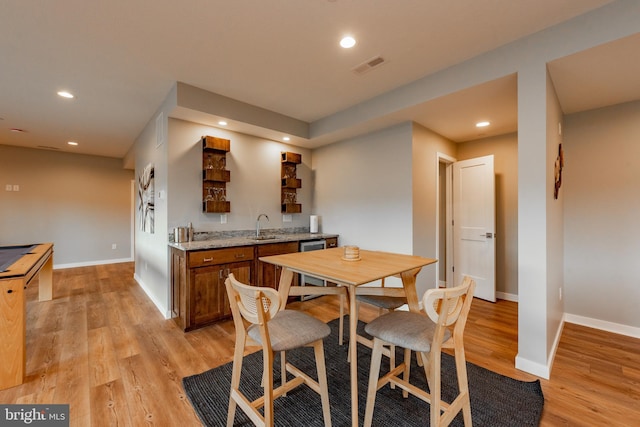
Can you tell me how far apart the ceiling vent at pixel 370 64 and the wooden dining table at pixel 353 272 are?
181 centimetres

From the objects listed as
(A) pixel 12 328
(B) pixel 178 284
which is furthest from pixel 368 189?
(A) pixel 12 328

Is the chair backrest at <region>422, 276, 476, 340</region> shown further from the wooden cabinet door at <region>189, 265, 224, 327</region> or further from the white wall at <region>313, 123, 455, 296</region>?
the wooden cabinet door at <region>189, 265, 224, 327</region>

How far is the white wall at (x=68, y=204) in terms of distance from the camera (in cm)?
549

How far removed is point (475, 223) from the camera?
4012 mm

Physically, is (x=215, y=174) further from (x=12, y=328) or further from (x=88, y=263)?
(x=88, y=263)

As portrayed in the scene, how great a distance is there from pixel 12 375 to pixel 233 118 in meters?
2.99

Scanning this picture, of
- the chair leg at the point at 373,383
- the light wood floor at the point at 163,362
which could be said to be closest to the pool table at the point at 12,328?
the light wood floor at the point at 163,362

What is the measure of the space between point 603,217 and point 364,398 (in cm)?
327

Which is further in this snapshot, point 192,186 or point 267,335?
point 192,186

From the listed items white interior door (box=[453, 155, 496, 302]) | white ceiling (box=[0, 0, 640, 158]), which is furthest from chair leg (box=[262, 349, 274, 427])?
white interior door (box=[453, 155, 496, 302])

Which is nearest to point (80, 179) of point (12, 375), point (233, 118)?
point (233, 118)

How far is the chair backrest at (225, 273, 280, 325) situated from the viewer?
127 centimetres

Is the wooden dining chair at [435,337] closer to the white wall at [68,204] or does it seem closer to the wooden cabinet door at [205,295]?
the wooden cabinet door at [205,295]

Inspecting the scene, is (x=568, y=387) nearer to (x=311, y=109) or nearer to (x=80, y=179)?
(x=311, y=109)
